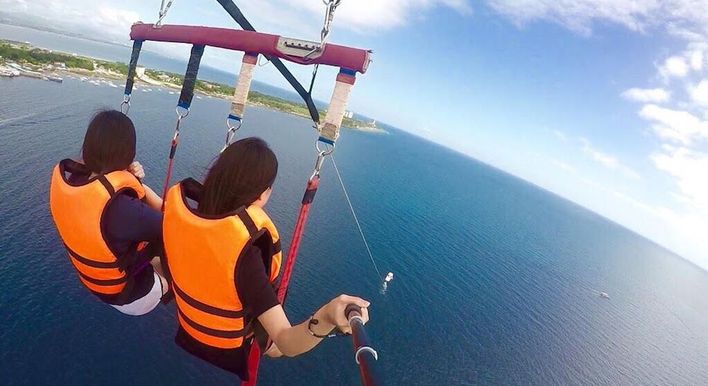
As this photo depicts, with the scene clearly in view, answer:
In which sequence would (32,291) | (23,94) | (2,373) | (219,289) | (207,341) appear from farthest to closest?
(23,94) < (32,291) < (2,373) < (207,341) < (219,289)

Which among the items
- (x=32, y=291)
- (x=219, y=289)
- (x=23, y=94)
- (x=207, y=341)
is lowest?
(x=32, y=291)

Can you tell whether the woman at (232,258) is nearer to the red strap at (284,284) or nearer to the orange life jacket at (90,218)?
the red strap at (284,284)

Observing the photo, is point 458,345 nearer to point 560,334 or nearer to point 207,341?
point 560,334

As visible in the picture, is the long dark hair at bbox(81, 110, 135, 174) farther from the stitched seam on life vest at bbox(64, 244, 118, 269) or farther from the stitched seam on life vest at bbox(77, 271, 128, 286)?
the stitched seam on life vest at bbox(77, 271, 128, 286)

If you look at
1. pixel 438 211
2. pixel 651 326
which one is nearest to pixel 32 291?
pixel 438 211

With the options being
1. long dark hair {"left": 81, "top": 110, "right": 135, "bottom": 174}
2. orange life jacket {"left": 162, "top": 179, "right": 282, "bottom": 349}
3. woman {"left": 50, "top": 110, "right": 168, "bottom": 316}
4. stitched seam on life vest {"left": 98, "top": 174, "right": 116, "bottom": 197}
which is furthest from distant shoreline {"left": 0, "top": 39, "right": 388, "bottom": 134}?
orange life jacket {"left": 162, "top": 179, "right": 282, "bottom": 349}

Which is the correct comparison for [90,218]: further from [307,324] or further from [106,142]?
[307,324]

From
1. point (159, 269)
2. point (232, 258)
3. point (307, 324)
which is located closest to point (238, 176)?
point (232, 258)
